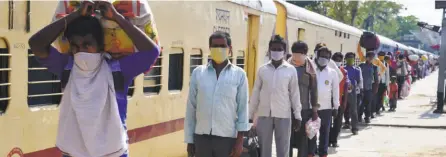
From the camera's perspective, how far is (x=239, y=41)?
9.42m

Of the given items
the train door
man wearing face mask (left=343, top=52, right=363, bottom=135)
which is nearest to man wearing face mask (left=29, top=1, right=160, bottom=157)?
the train door

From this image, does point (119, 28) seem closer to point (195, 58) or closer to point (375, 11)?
point (195, 58)

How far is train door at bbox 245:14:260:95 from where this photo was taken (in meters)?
10.2

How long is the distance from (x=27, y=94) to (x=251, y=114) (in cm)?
278

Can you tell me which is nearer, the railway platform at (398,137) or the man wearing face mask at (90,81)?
the man wearing face mask at (90,81)

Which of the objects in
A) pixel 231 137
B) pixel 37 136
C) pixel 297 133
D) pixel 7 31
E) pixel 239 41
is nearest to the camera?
pixel 7 31

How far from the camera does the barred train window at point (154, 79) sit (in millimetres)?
6716

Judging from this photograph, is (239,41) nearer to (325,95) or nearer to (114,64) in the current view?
(325,95)

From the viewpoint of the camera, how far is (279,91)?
6.56 metres

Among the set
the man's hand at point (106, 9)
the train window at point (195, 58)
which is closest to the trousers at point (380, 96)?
the train window at point (195, 58)

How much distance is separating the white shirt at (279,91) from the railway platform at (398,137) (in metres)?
3.21

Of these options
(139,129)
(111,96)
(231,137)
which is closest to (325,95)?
(139,129)

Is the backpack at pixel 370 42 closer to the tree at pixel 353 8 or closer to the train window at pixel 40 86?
the train window at pixel 40 86

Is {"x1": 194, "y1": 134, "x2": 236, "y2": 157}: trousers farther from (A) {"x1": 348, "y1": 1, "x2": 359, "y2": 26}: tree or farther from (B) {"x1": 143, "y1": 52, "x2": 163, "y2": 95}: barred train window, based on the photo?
(A) {"x1": 348, "y1": 1, "x2": 359, "y2": 26}: tree
